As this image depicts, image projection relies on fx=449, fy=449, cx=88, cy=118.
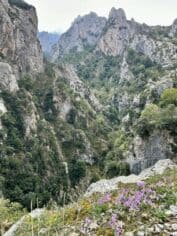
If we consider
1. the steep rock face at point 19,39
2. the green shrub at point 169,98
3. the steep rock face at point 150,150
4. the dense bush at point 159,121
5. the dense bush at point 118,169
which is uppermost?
the steep rock face at point 19,39

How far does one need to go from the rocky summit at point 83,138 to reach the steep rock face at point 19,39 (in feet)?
1.10

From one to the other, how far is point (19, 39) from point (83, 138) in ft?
118

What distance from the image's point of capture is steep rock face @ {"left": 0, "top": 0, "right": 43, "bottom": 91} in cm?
11700

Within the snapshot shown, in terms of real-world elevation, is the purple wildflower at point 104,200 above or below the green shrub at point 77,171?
below

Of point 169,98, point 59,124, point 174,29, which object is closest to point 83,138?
point 59,124

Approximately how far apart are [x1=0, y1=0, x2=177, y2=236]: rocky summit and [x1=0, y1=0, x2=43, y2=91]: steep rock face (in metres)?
0.33

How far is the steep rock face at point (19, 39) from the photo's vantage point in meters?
117

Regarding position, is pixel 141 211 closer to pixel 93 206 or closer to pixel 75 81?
pixel 93 206

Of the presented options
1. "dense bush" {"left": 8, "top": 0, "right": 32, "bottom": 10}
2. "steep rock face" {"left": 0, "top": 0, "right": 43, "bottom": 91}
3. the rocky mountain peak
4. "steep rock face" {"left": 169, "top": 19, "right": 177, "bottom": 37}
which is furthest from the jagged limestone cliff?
the rocky mountain peak

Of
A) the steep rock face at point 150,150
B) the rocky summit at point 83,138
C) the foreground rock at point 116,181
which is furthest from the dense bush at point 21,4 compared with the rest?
the foreground rock at point 116,181

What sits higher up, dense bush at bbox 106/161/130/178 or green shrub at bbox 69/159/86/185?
green shrub at bbox 69/159/86/185

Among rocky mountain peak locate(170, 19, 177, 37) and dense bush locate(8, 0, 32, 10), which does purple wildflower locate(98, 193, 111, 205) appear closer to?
dense bush locate(8, 0, 32, 10)

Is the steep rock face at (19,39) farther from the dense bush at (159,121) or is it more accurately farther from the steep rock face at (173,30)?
the steep rock face at (173,30)

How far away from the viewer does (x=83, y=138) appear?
109562mm
